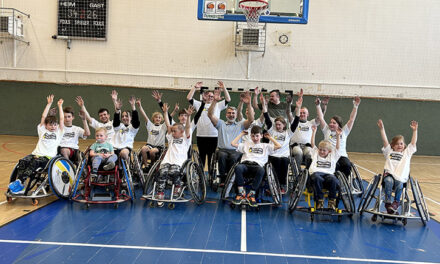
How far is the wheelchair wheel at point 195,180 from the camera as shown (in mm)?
3594

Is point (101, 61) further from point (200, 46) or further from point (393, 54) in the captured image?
point (393, 54)

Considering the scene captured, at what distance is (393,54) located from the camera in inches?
356

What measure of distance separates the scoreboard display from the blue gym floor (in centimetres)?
667

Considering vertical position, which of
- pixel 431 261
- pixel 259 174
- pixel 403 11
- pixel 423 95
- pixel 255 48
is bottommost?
pixel 431 261

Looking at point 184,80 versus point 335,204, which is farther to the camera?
point 184,80

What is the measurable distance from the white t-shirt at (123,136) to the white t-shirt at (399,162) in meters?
3.13

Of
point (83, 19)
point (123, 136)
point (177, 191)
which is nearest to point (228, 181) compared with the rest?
point (177, 191)

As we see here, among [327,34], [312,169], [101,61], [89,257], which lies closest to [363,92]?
[327,34]

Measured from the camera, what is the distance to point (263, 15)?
529cm

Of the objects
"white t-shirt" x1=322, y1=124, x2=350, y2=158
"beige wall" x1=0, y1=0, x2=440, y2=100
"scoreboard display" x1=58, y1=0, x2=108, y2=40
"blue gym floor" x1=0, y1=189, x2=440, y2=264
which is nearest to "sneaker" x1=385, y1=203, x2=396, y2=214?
"blue gym floor" x1=0, y1=189, x2=440, y2=264

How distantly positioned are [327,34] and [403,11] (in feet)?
6.84

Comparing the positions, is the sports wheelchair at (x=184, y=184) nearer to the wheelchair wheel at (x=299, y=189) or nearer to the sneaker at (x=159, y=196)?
the sneaker at (x=159, y=196)

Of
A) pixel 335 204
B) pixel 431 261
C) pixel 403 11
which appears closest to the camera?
pixel 431 261

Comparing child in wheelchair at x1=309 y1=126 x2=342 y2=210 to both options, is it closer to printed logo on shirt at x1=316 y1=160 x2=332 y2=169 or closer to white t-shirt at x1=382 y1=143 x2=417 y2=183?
printed logo on shirt at x1=316 y1=160 x2=332 y2=169
